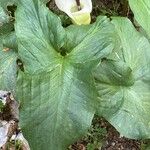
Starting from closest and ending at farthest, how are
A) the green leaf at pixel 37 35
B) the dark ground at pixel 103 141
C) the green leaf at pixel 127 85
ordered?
the green leaf at pixel 37 35
the green leaf at pixel 127 85
the dark ground at pixel 103 141

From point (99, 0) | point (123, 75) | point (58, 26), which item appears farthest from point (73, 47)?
point (99, 0)

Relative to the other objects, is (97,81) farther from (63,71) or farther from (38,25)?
(38,25)

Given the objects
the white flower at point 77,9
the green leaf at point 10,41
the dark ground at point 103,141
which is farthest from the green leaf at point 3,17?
the dark ground at point 103,141

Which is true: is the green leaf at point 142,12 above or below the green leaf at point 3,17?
below

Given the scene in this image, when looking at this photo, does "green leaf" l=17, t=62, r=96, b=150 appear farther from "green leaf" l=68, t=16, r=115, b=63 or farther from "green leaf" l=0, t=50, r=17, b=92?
"green leaf" l=0, t=50, r=17, b=92

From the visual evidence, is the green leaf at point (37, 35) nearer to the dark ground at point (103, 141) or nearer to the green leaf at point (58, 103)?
the green leaf at point (58, 103)

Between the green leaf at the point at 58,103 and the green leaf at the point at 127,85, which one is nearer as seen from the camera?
the green leaf at the point at 58,103

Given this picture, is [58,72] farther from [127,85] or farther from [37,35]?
[127,85]
